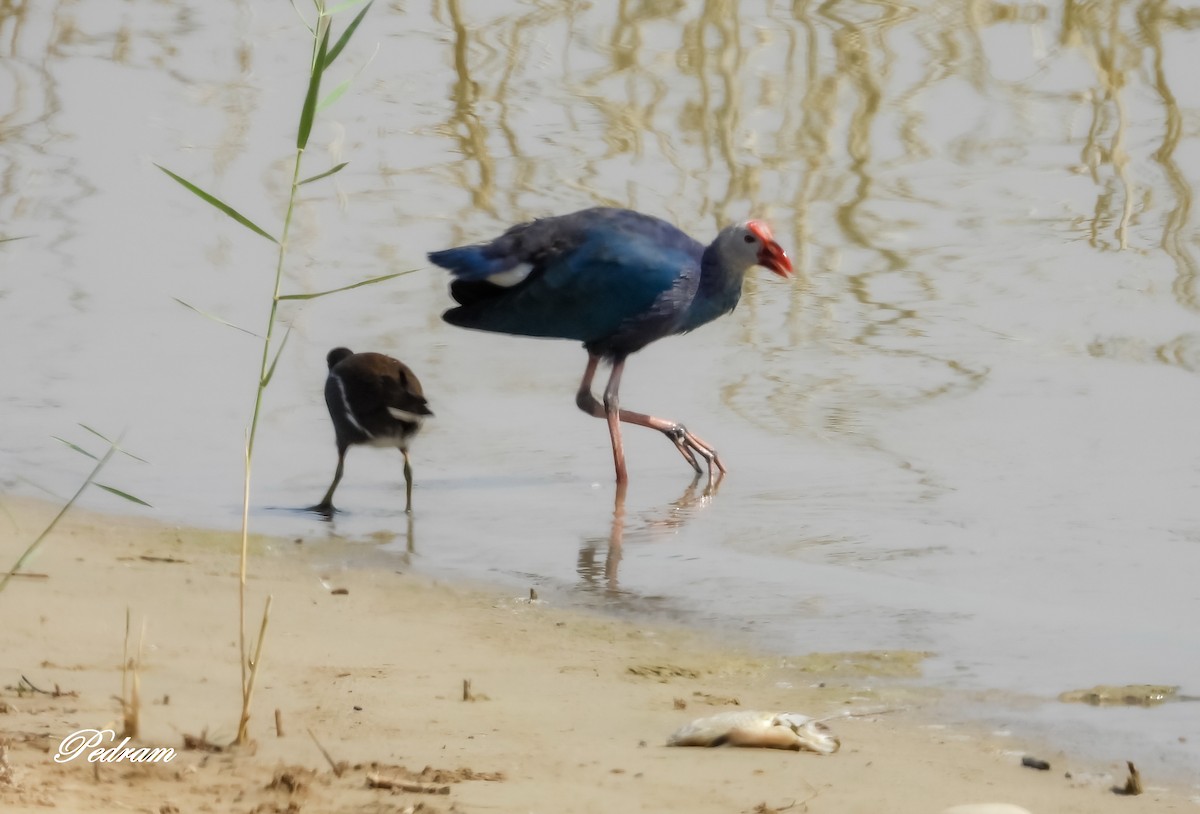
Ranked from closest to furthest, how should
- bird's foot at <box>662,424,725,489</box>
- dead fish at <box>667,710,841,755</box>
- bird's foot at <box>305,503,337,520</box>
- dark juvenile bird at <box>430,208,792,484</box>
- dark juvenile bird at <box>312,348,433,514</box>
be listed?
dead fish at <box>667,710,841,755</box>, bird's foot at <box>305,503,337,520</box>, dark juvenile bird at <box>312,348,433,514</box>, bird's foot at <box>662,424,725,489</box>, dark juvenile bird at <box>430,208,792,484</box>

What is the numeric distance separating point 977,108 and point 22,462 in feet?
23.0

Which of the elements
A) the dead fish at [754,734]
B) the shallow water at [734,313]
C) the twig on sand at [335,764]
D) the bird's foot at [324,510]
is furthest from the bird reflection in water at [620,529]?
the twig on sand at [335,764]

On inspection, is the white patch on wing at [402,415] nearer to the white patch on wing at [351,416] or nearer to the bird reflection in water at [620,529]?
the white patch on wing at [351,416]

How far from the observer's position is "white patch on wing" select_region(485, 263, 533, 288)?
24.6ft

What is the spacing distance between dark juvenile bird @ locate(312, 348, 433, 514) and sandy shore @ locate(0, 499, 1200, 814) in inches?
41.3

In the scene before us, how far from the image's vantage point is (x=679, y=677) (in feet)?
15.4

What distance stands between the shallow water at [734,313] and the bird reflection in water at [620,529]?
28 millimetres

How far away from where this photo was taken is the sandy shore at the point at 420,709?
3514 millimetres

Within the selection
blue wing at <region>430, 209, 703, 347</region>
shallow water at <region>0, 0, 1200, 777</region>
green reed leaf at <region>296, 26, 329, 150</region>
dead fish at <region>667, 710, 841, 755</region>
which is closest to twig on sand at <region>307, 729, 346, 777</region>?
dead fish at <region>667, 710, 841, 755</region>

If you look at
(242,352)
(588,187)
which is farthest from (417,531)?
(588,187)

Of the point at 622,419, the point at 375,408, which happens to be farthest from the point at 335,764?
the point at 622,419

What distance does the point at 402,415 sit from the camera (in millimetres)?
6707

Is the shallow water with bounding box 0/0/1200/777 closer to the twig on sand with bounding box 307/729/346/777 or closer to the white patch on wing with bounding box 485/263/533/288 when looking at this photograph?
the white patch on wing with bounding box 485/263/533/288

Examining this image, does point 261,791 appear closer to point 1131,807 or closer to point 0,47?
point 1131,807
